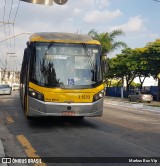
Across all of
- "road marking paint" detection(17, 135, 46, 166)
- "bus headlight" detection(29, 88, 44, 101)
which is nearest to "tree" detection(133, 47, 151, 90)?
"bus headlight" detection(29, 88, 44, 101)

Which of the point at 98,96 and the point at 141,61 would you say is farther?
the point at 141,61

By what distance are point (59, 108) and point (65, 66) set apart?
1.51m

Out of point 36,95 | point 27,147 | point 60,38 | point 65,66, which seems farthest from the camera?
point 60,38

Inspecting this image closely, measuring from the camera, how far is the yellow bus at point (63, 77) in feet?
39.5

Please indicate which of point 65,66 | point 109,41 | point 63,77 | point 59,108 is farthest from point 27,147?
point 109,41

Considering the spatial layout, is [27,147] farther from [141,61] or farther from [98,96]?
[141,61]

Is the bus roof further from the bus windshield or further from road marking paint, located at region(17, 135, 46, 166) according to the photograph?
road marking paint, located at region(17, 135, 46, 166)

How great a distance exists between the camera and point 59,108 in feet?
39.5

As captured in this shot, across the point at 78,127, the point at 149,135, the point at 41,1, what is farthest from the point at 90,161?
the point at 78,127

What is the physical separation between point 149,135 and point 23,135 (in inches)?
156

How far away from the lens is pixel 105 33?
5188cm

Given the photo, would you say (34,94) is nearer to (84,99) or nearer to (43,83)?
(43,83)

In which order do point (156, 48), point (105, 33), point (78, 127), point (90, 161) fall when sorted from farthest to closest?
point (105, 33)
point (156, 48)
point (78, 127)
point (90, 161)

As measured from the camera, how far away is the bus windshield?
483 inches
